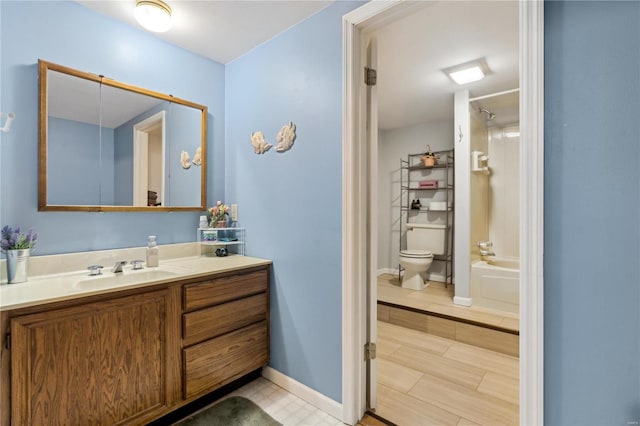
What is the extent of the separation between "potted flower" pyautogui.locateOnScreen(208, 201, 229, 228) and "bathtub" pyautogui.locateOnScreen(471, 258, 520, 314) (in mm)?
2588

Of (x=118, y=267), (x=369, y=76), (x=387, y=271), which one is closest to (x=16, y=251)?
(x=118, y=267)

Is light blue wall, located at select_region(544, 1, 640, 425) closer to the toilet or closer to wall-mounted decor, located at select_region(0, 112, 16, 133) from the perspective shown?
wall-mounted decor, located at select_region(0, 112, 16, 133)

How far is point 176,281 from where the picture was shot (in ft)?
5.27

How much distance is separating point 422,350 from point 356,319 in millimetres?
1195

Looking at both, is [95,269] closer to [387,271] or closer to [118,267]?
[118,267]

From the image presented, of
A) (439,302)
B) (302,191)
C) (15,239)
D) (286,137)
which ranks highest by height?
(286,137)

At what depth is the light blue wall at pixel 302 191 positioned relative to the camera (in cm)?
175

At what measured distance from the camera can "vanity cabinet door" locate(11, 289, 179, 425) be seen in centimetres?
118

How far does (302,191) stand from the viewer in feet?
6.29

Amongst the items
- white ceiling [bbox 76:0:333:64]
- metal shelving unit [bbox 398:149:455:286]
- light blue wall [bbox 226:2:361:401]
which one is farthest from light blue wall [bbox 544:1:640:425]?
metal shelving unit [bbox 398:149:455:286]

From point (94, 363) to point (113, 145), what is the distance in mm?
1281

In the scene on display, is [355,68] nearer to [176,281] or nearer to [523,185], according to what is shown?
[523,185]

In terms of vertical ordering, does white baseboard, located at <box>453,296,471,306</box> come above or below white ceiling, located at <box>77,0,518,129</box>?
below

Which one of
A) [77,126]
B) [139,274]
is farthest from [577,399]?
[77,126]
